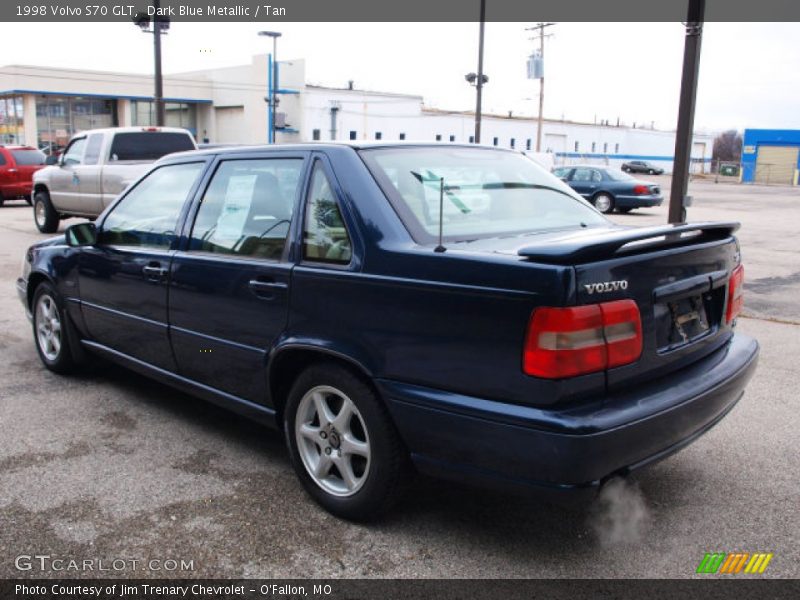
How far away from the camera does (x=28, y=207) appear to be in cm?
2300

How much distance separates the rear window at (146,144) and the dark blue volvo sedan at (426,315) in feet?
31.6

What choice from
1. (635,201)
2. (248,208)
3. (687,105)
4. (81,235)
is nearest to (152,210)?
(81,235)

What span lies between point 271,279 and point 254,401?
65cm

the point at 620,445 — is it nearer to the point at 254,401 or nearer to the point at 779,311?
the point at 254,401

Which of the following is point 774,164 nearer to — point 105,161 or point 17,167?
point 17,167

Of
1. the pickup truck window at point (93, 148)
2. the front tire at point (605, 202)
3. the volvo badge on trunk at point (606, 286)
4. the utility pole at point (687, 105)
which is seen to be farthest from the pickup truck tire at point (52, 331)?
the front tire at point (605, 202)

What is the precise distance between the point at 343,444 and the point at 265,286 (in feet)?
2.75

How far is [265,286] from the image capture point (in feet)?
11.5

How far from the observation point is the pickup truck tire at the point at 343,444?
10.1 feet

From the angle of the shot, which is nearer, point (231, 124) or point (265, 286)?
point (265, 286)

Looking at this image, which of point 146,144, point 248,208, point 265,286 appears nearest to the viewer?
point 265,286

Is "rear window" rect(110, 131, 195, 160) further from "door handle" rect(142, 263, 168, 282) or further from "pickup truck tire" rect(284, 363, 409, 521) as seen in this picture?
"pickup truck tire" rect(284, 363, 409, 521)

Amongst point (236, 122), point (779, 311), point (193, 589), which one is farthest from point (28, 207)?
point (236, 122)

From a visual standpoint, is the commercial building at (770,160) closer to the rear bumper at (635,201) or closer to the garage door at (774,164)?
the garage door at (774,164)
